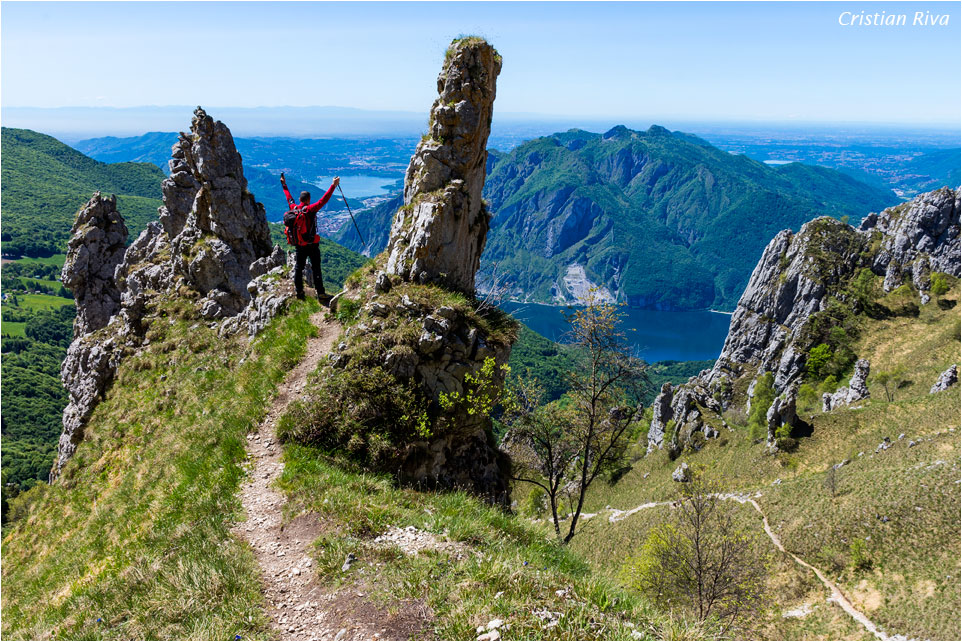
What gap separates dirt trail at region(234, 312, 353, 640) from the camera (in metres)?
7.23

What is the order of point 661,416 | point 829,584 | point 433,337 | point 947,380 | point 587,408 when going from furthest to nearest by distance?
point 661,416 → point 947,380 → point 829,584 → point 587,408 → point 433,337

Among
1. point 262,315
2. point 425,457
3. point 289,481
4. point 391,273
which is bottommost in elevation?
point 425,457

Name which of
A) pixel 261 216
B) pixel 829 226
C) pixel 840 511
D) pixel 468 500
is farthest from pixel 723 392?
pixel 468 500

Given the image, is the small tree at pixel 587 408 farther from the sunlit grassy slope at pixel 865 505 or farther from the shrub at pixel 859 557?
the shrub at pixel 859 557

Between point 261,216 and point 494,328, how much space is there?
2077 centimetres

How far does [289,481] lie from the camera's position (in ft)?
35.8

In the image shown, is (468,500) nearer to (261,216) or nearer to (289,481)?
(289,481)

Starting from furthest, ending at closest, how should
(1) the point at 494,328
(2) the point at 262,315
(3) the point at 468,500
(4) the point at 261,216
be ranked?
1. (4) the point at 261,216
2. (2) the point at 262,315
3. (1) the point at 494,328
4. (3) the point at 468,500

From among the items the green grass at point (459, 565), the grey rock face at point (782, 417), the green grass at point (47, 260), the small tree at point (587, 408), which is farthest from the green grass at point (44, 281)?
the green grass at point (459, 565)

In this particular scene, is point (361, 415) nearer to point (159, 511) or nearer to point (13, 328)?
point (159, 511)

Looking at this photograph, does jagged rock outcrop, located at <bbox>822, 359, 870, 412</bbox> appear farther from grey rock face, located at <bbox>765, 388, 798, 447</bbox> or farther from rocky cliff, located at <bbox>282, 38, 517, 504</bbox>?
rocky cliff, located at <bbox>282, 38, 517, 504</bbox>

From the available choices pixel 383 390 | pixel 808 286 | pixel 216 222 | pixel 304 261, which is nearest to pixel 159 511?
pixel 383 390

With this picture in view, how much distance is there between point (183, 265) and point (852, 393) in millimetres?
76097

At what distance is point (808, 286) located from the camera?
4013 inches
